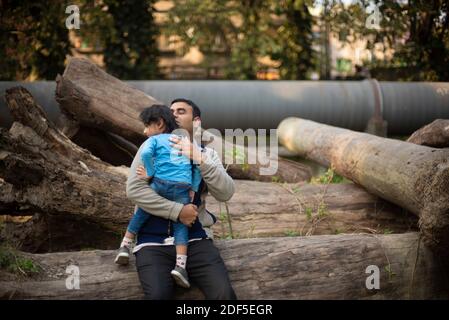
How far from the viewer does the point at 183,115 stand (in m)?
3.90

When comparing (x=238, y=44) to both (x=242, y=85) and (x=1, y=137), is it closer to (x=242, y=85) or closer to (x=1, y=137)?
(x=242, y=85)

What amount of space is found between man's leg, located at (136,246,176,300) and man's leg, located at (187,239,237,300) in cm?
12

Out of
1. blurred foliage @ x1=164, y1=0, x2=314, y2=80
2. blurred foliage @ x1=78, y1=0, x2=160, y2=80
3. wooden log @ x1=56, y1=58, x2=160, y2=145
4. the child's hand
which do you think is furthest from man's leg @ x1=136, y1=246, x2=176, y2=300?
blurred foliage @ x1=164, y1=0, x2=314, y2=80

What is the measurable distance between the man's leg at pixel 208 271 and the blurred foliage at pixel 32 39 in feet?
26.8

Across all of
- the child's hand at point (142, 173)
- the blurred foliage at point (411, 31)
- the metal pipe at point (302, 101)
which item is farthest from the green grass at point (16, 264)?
the blurred foliage at point (411, 31)

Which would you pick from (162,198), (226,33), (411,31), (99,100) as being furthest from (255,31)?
(162,198)

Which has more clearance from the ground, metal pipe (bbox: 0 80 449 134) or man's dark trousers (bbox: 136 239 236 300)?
metal pipe (bbox: 0 80 449 134)

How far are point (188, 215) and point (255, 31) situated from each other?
11788mm

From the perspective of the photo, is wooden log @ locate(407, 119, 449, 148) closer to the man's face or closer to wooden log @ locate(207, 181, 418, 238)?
wooden log @ locate(207, 181, 418, 238)

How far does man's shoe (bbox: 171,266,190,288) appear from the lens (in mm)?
3293

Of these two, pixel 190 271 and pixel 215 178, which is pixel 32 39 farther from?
pixel 190 271

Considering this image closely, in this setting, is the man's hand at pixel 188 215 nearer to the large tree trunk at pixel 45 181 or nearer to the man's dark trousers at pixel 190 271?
the man's dark trousers at pixel 190 271

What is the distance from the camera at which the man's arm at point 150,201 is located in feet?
11.2

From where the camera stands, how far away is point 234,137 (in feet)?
31.6
